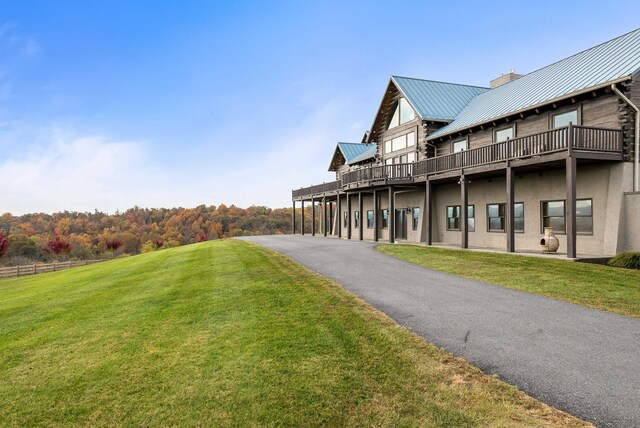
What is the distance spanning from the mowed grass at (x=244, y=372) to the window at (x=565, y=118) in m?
15.7

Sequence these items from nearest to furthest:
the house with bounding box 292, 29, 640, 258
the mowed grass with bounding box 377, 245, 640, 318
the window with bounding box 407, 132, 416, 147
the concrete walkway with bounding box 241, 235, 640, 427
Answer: the concrete walkway with bounding box 241, 235, 640, 427 < the mowed grass with bounding box 377, 245, 640, 318 < the house with bounding box 292, 29, 640, 258 < the window with bounding box 407, 132, 416, 147

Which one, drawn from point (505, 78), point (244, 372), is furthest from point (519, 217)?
point (244, 372)

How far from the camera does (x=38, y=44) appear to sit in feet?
97.3

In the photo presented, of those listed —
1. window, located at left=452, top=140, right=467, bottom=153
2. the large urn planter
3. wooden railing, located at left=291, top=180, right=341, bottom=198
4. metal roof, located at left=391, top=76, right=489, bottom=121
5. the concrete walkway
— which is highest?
metal roof, located at left=391, top=76, right=489, bottom=121

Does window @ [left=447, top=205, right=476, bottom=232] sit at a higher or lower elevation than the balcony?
lower

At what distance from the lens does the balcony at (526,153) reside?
51.0ft

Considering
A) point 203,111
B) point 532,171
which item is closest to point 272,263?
point 532,171

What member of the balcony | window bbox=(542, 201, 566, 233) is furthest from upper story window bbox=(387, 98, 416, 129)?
window bbox=(542, 201, 566, 233)

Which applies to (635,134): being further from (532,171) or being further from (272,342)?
(272,342)

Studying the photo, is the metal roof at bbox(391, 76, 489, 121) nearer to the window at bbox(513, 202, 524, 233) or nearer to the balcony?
the balcony

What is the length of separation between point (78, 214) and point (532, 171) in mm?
121370

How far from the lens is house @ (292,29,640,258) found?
51.9 ft

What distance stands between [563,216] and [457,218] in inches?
295

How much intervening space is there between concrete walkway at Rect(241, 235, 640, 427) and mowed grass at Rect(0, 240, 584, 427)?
45cm
